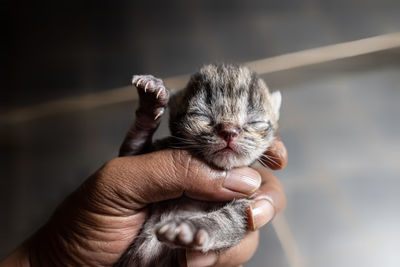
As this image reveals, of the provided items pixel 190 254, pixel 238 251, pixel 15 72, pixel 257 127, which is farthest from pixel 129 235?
pixel 15 72

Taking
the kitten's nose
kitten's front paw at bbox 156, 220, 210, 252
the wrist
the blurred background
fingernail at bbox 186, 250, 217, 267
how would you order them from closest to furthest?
kitten's front paw at bbox 156, 220, 210, 252 < the kitten's nose < fingernail at bbox 186, 250, 217, 267 < the wrist < the blurred background

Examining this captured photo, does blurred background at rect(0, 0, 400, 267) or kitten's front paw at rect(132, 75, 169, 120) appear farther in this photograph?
blurred background at rect(0, 0, 400, 267)

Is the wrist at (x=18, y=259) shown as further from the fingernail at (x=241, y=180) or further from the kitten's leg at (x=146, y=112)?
the fingernail at (x=241, y=180)

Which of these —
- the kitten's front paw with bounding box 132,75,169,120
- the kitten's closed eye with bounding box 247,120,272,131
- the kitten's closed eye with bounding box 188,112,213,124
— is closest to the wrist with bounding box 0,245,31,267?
the kitten's front paw with bounding box 132,75,169,120

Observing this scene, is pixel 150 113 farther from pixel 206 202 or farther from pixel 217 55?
pixel 217 55

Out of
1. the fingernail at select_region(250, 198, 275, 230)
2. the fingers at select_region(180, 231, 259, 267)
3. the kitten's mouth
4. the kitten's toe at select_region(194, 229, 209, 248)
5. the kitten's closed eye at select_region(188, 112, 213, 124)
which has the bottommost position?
the fingers at select_region(180, 231, 259, 267)

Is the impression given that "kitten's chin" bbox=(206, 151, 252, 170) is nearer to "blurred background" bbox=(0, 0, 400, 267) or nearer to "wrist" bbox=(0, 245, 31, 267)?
"blurred background" bbox=(0, 0, 400, 267)

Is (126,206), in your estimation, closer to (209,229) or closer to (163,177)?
(163,177)
